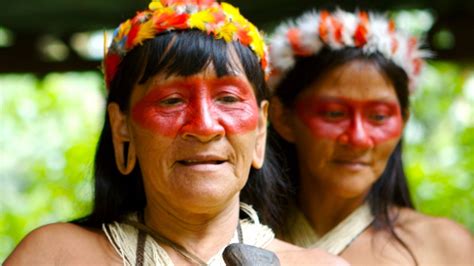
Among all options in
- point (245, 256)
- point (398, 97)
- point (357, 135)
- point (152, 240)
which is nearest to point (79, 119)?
point (398, 97)

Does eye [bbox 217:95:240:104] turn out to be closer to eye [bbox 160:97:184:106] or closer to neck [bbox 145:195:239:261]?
eye [bbox 160:97:184:106]

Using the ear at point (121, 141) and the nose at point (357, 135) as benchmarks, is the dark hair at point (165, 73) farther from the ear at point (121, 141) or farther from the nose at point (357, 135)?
the nose at point (357, 135)

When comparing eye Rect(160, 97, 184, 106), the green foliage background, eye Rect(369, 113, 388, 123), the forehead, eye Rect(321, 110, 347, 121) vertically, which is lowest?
the green foliage background

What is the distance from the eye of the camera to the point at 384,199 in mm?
3852

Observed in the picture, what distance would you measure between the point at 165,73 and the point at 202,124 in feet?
0.68

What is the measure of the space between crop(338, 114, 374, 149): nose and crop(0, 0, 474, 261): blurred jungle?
0.53 m

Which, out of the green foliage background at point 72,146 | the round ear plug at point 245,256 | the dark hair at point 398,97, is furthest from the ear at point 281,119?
the green foliage background at point 72,146

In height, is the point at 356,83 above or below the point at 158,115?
below

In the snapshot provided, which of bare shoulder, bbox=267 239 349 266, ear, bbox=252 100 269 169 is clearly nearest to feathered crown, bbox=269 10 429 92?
ear, bbox=252 100 269 169

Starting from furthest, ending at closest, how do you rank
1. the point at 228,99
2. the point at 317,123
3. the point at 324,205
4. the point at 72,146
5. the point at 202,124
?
the point at 72,146, the point at 324,205, the point at 317,123, the point at 228,99, the point at 202,124

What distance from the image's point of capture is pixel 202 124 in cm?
259

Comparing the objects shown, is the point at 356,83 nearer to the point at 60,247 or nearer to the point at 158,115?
the point at 158,115

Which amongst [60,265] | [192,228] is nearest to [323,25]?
[192,228]

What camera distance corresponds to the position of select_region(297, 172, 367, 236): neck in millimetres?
3803
